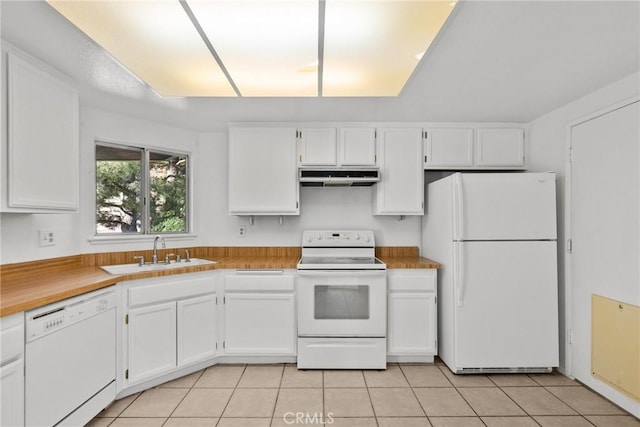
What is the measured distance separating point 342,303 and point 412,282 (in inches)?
25.7

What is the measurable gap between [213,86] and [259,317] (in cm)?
188

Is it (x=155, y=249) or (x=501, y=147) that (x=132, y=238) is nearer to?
(x=155, y=249)

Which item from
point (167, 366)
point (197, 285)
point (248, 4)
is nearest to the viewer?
point (248, 4)

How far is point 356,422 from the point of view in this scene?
206cm

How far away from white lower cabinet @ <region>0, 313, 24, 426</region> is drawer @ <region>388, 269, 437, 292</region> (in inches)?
95.7

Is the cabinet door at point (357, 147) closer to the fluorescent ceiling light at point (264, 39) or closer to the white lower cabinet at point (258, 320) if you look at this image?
the fluorescent ceiling light at point (264, 39)

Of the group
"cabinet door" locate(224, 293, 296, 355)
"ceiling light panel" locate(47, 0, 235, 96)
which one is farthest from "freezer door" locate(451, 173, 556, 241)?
"ceiling light panel" locate(47, 0, 235, 96)

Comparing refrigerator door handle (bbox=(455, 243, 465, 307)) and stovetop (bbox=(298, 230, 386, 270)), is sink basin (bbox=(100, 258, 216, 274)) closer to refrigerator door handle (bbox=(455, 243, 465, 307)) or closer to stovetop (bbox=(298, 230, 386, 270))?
stovetop (bbox=(298, 230, 386, 270))

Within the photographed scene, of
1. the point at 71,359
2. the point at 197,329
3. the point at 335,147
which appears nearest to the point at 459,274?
the point at 335,147

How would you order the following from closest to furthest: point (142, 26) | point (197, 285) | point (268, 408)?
point (142, 26), point (268, 408), point (197, 285)

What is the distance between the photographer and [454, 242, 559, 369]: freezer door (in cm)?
262

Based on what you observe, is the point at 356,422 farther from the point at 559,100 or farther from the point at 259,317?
the point at 559,100

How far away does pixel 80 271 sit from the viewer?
2.43m

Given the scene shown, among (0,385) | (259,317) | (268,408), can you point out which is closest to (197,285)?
(259,317)
